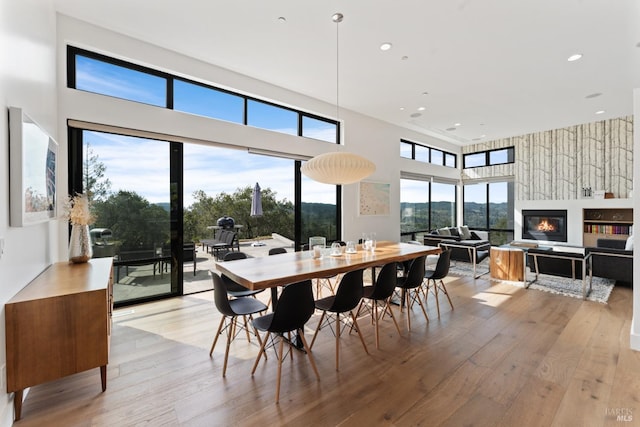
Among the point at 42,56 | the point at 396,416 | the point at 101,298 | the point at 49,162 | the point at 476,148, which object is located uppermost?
the point at 476,148

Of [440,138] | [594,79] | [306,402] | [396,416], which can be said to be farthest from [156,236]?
[440,138]

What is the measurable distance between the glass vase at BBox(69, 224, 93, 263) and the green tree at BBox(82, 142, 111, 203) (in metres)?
0.81

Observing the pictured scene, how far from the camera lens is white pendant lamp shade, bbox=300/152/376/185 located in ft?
10.6

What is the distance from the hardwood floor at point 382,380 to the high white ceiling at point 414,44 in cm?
347

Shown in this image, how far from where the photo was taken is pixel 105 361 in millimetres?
2072

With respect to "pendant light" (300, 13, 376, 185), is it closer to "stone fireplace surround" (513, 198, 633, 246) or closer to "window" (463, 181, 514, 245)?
"stone fireplace surround" (513, 198, 633, 246)

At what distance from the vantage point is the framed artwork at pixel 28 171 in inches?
72.5

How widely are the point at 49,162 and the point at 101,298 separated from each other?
4.95 ft

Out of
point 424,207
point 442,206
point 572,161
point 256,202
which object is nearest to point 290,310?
point 256,202

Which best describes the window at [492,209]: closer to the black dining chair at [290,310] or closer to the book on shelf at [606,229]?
the book on shelf at [606,229]

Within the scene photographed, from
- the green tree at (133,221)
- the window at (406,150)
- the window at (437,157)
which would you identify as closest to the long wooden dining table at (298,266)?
the green tree at (133,221)

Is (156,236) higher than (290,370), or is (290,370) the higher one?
(156,236)

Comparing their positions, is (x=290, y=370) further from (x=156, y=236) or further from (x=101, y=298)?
(x=156, y=236)

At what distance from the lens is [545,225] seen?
25.7 feet
